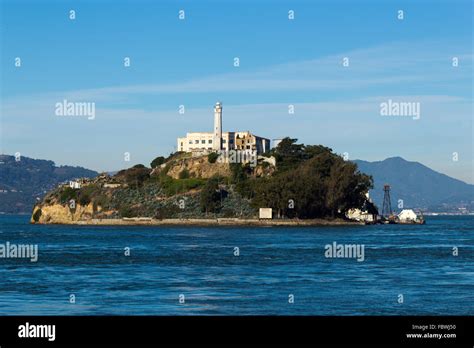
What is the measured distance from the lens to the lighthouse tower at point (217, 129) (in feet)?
598

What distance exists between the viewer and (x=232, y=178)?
17225 cm

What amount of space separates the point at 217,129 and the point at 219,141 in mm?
2628

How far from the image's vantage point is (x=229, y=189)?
559 ft

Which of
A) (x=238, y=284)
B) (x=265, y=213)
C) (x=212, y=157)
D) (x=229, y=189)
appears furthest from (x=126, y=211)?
(x=238, y=284)

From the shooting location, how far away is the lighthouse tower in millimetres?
182125

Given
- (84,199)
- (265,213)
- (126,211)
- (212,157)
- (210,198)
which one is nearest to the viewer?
(265,213)

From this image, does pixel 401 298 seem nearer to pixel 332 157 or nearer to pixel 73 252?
pixel 73 252

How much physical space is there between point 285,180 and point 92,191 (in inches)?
2068

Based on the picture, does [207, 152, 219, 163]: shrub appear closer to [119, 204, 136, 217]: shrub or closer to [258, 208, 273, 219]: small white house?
[119, 204, 136, 217]: shrub

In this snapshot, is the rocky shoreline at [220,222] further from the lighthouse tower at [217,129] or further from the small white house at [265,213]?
the lighthouse tower at [217,129]

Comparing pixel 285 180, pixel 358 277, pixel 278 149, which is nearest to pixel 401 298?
pixel 358 277

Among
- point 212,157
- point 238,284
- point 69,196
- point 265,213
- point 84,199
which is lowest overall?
point 238,284

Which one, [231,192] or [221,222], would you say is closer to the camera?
[221,222]

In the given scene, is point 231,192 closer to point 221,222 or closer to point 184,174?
point 221,222
